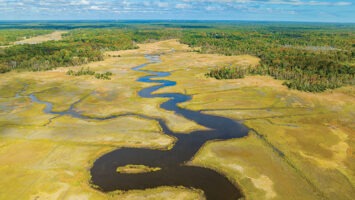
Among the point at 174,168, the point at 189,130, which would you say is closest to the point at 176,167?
the point at 174,168

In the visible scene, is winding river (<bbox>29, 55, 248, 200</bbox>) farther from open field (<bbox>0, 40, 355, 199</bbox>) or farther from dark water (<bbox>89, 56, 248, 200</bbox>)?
open field (<bbox>0, 40, 355, 199</bbox>)

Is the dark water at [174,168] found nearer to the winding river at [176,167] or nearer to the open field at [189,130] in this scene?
the winding river at [176,167]

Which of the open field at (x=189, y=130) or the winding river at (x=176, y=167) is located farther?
the winding river at (x=176, y=167)

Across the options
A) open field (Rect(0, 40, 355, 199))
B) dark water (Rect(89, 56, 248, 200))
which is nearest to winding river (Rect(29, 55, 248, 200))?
dark water (Rect(89, 56, 248, 200))

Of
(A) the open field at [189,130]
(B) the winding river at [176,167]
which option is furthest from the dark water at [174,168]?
(A) the open field at [189,130]
